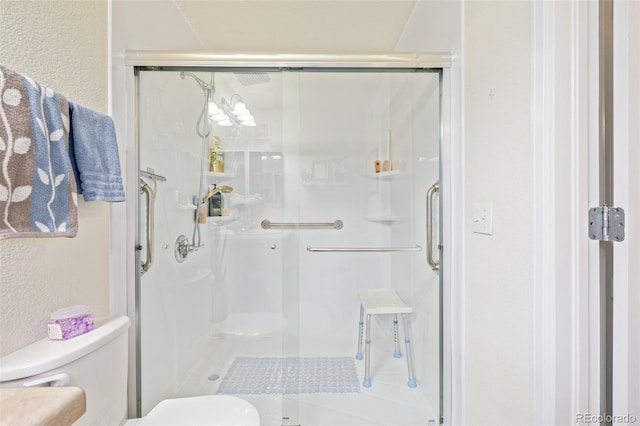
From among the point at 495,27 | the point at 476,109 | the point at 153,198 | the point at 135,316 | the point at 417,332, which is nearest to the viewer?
the point at 495,27

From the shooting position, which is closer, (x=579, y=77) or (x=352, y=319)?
(x=579, y=77)

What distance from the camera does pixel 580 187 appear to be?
0.78 meters

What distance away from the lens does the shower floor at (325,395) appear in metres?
1.56

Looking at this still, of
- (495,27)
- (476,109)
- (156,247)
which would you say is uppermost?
(495,27)

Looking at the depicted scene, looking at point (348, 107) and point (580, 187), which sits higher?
point (348, 107)

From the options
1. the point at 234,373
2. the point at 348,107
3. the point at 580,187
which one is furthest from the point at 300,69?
the point at 234,373

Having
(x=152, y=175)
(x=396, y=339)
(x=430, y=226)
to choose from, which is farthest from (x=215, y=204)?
(x=396, y=339)

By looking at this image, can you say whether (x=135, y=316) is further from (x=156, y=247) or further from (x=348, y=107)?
(x=348, y=107)

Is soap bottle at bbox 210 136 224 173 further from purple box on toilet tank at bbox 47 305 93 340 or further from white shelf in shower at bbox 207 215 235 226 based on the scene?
purple box on toilet tank at bbox 47 305 93 340

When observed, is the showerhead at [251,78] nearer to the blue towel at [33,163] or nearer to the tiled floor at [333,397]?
the blue towel at [33,163]

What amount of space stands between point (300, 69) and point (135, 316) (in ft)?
4.71

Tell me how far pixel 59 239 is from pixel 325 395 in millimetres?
1480

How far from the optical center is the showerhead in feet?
5.04

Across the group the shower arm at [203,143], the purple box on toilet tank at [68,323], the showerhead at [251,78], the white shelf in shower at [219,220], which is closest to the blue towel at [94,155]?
the purple box on toilet tank at [68,323]
